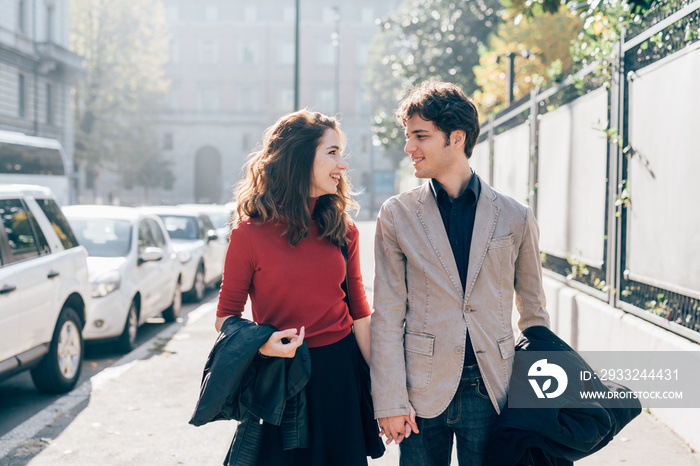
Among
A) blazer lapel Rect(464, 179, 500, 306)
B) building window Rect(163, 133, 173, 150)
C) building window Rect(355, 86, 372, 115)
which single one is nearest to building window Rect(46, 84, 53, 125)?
building window Rect(163, 133, 173, 150)

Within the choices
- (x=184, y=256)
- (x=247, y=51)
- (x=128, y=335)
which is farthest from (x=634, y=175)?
(x=247, y=51)

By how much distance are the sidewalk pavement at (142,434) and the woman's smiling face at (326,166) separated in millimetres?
2393

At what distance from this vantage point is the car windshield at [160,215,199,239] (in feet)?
44.3

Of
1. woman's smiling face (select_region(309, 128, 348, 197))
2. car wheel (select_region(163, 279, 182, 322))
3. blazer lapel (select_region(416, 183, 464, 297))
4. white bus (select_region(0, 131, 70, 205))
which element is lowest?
car wheel (select_region(163, 279, 182, 322))

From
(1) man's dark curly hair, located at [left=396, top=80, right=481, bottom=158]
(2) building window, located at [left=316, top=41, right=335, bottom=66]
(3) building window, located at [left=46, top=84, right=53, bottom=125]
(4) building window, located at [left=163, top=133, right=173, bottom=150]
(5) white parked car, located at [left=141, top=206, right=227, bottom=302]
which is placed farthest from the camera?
(2) building window, located at [left=316, top=41, right=335, bottom=66]

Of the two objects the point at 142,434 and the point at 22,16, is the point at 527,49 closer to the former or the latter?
the point at 142,434

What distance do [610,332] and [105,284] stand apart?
5.22m

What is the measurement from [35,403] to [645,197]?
16.9 feet

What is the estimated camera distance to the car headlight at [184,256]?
39.0 feet

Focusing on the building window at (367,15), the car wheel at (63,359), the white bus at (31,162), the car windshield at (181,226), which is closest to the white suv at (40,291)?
the car wheel at (63,359)

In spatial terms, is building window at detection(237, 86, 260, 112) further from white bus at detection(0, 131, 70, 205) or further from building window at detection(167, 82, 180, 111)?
white bus at detection(0, 131, 70, 205)

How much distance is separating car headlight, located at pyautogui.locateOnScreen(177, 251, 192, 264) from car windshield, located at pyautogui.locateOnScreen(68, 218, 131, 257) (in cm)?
238

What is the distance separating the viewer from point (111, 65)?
43375 mm

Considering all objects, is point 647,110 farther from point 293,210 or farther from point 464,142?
point 293,210
